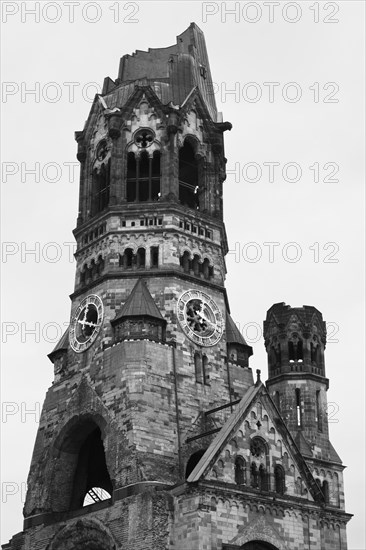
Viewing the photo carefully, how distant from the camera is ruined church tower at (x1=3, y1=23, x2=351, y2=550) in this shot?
4797cm

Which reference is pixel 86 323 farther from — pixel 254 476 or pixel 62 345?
pixel 254 476

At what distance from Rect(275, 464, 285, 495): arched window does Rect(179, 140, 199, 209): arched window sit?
54.0 ft

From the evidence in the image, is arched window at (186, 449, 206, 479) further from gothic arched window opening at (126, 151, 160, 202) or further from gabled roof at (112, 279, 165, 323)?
gothic arched window opening at (126, 151, 160, 202)

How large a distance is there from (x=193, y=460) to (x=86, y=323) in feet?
30.3

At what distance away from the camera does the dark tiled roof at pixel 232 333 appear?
5672cm

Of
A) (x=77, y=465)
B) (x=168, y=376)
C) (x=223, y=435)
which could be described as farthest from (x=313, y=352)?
(x=77, y=465)

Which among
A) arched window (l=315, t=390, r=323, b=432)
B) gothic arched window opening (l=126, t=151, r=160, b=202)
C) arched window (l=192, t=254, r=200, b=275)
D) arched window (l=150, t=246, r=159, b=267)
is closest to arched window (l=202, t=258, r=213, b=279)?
arched window (l=192, t=254, r=200, b=275)

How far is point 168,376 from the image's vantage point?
51938 mm

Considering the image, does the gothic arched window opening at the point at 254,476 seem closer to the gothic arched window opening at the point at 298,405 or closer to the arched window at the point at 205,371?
the arched window at the point at 205,371

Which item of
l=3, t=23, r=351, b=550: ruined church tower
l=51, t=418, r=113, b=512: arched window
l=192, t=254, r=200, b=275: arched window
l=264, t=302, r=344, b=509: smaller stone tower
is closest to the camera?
l=3, t=23, r=351, b=550: ruined church tower

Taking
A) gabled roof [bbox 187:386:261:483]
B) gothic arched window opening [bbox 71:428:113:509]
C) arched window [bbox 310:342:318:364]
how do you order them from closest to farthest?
gabled roof [bbox 187:386:261:483] → gothic arched window opening [bbox 71:428:113:509] → arched window [bbox 310:342:318:364]

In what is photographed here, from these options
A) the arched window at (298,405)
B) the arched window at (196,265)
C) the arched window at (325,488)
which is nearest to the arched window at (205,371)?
the arched window at (196,265)

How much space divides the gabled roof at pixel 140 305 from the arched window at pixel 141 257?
1362mm

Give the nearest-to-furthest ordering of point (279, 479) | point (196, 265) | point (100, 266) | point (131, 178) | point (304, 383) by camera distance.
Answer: point (279, 479), point (196, 265), point (100, 266), point (131, 178), point (304, 383)
